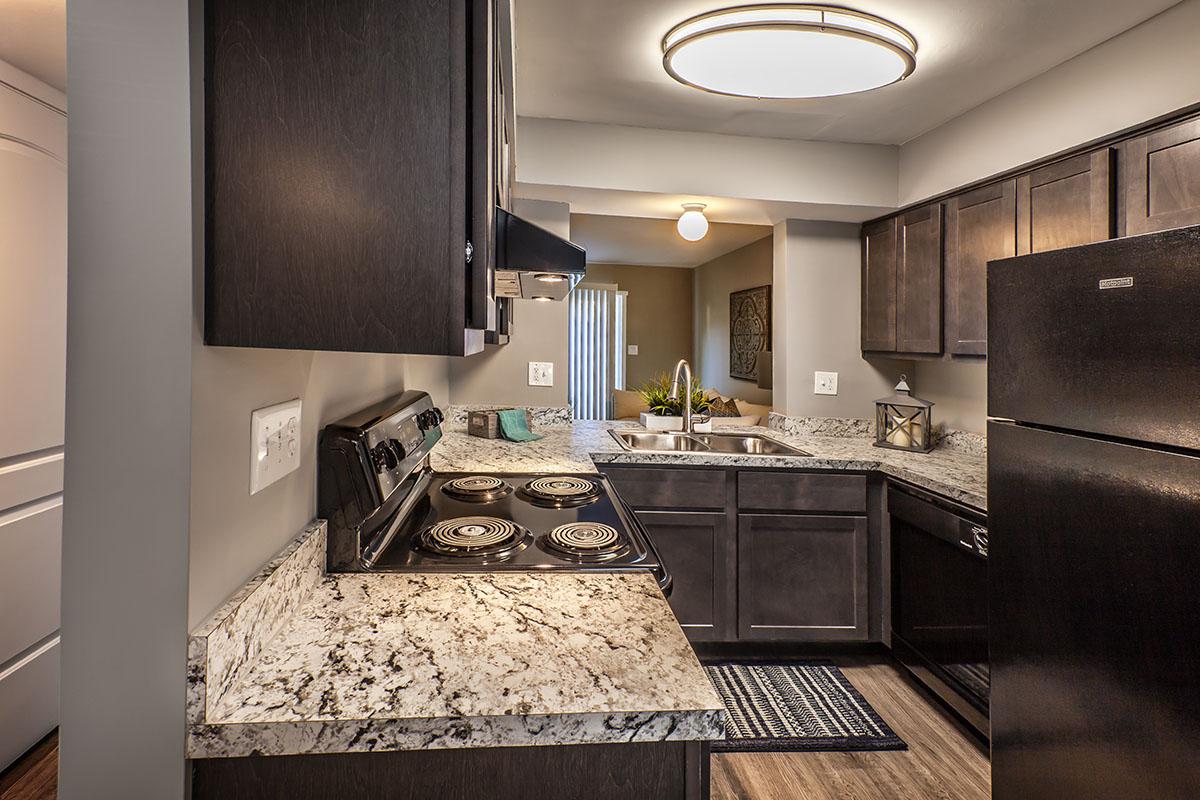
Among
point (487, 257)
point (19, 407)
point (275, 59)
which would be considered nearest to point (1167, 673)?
point (487, 257)

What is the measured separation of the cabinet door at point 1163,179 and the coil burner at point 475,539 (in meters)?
1.88

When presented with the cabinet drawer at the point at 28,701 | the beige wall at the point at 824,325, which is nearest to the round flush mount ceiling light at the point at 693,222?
the beige wall at the point at 824,325

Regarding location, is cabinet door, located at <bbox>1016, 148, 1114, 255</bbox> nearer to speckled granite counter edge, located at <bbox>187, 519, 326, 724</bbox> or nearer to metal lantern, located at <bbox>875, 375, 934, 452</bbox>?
metal lantern, located at <bbox>875, 375, 934, 452</bbox>

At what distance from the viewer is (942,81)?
236cm

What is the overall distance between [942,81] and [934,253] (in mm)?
700

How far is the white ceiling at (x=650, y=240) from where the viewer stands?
5.36 m

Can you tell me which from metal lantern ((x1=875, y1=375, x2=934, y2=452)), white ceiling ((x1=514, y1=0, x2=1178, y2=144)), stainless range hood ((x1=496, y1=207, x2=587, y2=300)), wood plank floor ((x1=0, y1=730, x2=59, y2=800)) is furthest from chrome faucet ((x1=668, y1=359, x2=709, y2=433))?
wood plank floor ((x1=0, y1=730, x2=59, y2=800))

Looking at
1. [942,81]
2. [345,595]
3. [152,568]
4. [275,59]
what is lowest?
[345,595]

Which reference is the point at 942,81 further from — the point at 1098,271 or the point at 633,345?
the point at 633,345

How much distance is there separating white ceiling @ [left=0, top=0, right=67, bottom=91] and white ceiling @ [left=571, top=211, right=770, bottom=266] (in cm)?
334

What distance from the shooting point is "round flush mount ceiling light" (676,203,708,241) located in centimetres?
314

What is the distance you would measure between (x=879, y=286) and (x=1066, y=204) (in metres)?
1.05

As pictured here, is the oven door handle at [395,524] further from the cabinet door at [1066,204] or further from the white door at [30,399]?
the cabinet door at [1066,204]

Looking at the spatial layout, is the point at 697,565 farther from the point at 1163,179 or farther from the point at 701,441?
the point at 1163,179
